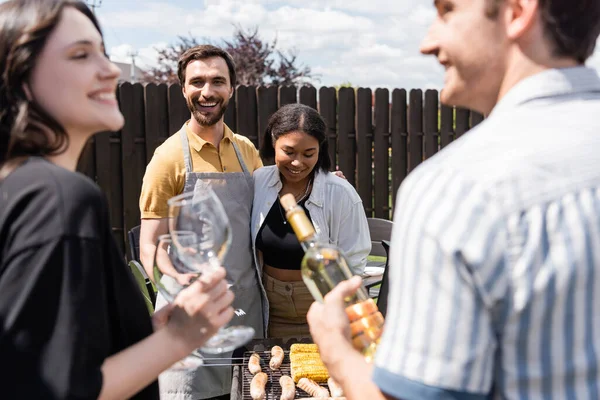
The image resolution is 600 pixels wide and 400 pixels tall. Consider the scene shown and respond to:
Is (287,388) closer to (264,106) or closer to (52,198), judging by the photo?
(52,198)

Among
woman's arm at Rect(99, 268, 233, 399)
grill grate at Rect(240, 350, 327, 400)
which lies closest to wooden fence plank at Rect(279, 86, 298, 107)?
grill grate at Rect(240, 350, 327, 400)

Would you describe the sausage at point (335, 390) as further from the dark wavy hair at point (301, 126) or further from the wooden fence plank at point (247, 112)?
the wooden fence plank at point (247, 112)

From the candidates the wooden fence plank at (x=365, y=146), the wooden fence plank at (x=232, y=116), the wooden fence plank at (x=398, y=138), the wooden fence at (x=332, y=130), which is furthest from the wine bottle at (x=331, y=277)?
the wooden fence plank at (x=398, y=138)

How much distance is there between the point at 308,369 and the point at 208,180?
1417 millimetres

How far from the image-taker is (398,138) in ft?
31.1

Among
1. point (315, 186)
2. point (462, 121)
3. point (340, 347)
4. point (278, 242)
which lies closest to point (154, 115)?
point (315, 186)

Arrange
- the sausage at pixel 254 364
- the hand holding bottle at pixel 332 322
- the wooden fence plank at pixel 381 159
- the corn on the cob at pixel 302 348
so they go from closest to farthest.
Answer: the hand holding bottle at pixel 332 322, the sausage at pixel 254 364, the corn on the cob at pixel 302 348, the wooden fence plank at pixel 381 159

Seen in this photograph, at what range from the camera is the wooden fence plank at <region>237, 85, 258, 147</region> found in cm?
789

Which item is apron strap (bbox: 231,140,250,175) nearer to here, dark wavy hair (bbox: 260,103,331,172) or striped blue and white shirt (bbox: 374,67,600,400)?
dark wavy hair (bbox: 260,103,331,172)

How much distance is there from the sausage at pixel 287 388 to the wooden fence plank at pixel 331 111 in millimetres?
6155

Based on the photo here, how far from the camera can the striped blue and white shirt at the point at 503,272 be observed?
0.88m

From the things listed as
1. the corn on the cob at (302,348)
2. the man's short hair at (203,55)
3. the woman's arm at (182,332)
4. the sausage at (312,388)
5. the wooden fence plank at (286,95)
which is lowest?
the sausage at (312,388)

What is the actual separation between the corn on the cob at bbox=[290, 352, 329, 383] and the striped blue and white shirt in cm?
172

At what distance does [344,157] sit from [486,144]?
796 cm
